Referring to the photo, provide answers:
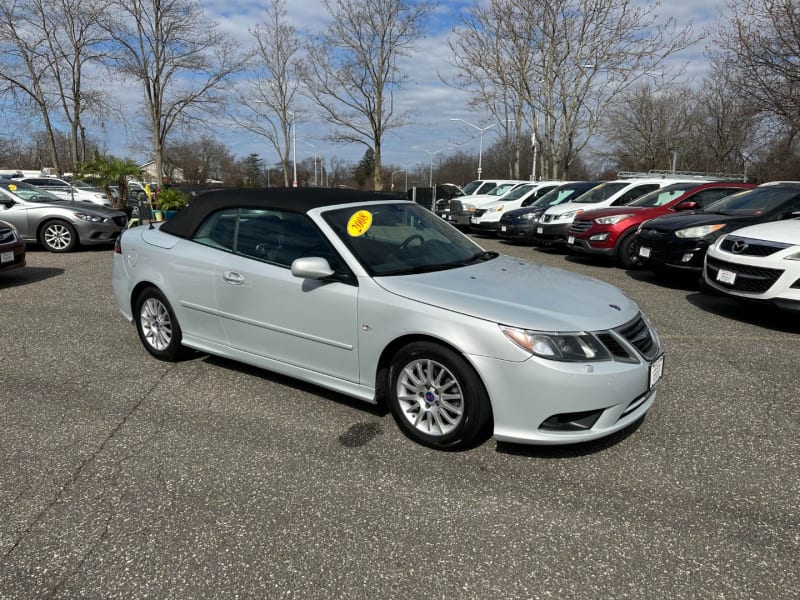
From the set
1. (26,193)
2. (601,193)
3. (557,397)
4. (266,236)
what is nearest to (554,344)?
(557,397)

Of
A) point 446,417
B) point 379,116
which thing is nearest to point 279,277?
point 446,417

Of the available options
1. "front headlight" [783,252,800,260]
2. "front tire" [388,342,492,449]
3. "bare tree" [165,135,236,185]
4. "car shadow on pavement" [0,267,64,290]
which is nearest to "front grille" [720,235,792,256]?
"front headlight" [783,252,800,260]

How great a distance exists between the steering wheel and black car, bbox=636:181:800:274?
5499mm

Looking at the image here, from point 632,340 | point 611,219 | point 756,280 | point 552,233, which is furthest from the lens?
point 552,233

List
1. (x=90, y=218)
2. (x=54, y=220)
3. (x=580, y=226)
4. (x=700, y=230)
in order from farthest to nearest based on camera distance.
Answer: (x=90, y=218) → (x=54, y=220) → (x=580, y=226) → (x=700, y=230)

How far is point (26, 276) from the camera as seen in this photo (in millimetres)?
8852

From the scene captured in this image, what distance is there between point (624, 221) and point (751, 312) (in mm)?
3462

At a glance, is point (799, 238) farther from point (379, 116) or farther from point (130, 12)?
point (130, 12)

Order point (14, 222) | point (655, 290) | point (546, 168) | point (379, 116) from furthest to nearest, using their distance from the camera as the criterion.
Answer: point (546, 168) → point (379, 116) → point (14, 222) → point (655, 290)

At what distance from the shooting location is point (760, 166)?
3672 cm

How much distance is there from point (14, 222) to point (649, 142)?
47.8 meters

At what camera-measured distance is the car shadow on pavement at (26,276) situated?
828 cm

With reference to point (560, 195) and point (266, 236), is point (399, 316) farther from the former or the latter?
point (560, 195)

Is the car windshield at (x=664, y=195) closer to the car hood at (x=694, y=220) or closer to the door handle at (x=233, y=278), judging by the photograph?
the car hood at (x=694, y=220)
